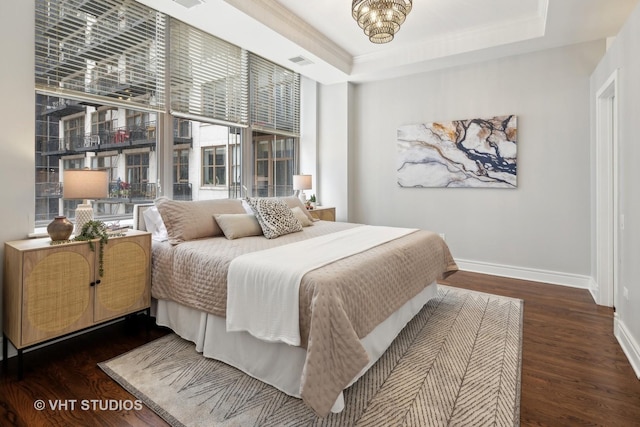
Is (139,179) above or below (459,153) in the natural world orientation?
below

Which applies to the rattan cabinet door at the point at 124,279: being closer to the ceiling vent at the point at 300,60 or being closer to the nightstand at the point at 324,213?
the nightstand at the point at 324,213

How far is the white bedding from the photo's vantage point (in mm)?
1833

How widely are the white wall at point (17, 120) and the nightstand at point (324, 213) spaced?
303 centimetres

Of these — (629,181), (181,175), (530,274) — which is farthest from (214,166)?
(530,274)

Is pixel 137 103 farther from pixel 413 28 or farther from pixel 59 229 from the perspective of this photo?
pixel 413 28

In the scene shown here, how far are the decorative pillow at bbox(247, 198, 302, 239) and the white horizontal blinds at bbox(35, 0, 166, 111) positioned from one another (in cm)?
151

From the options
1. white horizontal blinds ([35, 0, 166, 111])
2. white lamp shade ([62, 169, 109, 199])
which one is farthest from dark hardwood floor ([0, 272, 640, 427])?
white horizontal blinds ([35, 0, 166, 111])

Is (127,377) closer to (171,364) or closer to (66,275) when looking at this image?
(171,364)

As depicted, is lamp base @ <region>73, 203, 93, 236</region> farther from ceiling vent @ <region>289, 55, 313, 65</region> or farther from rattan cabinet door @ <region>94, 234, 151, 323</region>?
ceiling vent @ <region>289, 55, 313, 65</region>

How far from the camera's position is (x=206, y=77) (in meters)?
3.98

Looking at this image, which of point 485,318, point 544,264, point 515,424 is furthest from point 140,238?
point 544,264

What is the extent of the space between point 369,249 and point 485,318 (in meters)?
1.35

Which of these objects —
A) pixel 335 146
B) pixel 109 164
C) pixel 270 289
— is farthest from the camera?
pixel 335 146

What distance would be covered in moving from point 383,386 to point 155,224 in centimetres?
227
